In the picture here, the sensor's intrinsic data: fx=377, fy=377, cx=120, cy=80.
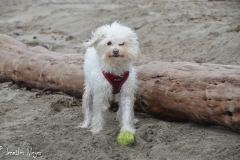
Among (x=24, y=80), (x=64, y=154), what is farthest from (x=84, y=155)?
(x=24, y=80)

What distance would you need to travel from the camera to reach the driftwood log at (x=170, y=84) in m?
4.43

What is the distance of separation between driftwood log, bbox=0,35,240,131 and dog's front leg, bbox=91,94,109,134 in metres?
0.63

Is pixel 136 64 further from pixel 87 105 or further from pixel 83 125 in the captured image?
pixel 83 125

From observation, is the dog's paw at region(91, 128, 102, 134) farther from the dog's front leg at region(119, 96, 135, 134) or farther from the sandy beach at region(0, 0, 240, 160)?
the dog's front leg at region(119, 96, 135, 134)

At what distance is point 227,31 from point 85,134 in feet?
17.9

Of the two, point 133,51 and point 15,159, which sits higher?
point 133,51

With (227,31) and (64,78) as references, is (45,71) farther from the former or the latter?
(227,31)

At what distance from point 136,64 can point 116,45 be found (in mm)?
1676

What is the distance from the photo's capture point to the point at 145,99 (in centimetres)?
533

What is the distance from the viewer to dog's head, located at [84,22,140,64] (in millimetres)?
4641

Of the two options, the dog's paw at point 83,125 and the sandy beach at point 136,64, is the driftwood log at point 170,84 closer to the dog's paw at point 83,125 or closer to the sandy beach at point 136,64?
the sandy beach at point 136,64

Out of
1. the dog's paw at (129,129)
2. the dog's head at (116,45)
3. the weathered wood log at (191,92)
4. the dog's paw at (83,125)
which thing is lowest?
the dog's paw at (83,125)

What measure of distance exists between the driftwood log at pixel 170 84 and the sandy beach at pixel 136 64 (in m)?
0.18

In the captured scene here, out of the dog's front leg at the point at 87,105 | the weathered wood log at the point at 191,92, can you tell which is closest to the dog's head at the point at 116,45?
the weathered wood log at the point at 191,92
